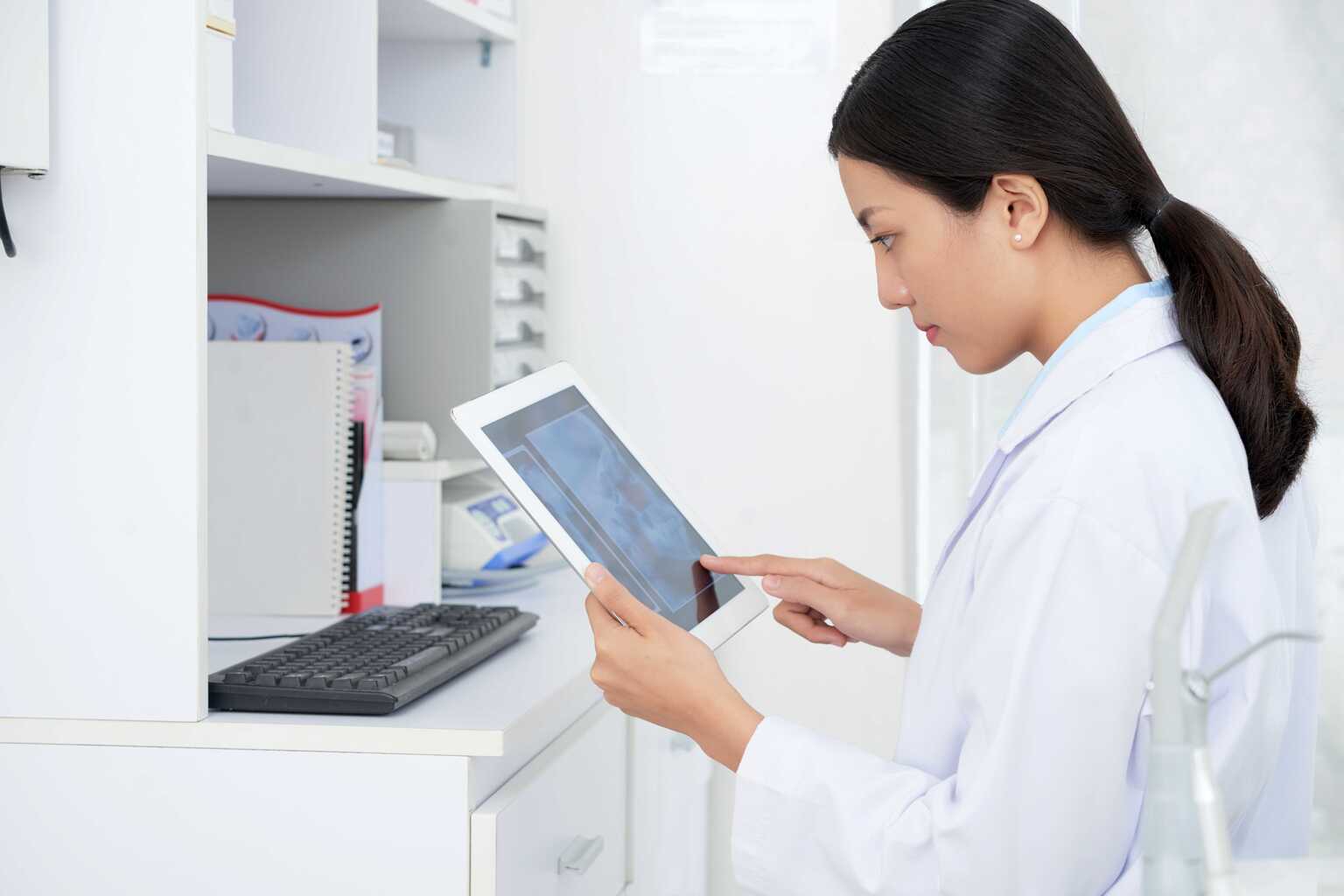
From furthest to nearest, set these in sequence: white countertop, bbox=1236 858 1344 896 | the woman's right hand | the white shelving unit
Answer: the white shelving unit < the woman's right hand < white countertop, bbox=1236 858 1344 896

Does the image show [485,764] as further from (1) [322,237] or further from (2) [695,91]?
(2) [695,91]

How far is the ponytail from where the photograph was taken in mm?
835

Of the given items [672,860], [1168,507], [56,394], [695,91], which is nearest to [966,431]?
[695,91]

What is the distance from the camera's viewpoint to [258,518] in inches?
54.9

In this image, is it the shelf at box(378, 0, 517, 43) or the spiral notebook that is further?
the shelf at box(378, 0, 517, 43)

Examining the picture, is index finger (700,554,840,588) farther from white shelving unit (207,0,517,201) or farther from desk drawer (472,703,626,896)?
white shelving unit (207,0,517,201)

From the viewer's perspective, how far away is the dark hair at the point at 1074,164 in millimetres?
834

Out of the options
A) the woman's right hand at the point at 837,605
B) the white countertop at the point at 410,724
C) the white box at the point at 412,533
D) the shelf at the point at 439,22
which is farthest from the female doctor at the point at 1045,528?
the shelf at the point at 439,22

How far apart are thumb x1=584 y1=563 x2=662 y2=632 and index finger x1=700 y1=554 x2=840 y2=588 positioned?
176 mm

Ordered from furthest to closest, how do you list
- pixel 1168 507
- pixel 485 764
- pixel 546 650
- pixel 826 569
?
pixel 546 650 < pixel 826 569 < pixel 485 764 < pixel 1168 507

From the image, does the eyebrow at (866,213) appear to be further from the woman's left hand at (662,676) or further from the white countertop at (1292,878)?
the white countertop at (1292,878)

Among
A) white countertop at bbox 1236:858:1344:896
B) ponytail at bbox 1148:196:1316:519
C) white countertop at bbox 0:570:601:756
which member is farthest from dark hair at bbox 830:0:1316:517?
white countertop at bbox 0:570:601:756

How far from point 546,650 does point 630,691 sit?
1.29 ft

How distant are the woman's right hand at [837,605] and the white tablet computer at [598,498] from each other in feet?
0.21
